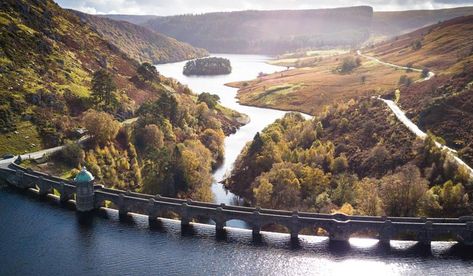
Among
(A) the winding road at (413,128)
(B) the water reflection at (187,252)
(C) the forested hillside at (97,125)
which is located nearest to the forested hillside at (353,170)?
(A) the winding road at (413,128)

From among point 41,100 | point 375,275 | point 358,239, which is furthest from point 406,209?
point 41,100

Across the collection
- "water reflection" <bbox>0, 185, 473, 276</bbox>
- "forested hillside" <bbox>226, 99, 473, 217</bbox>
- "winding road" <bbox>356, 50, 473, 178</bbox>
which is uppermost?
"winding road" <bbox>356, 50, 473, 178</bbox>

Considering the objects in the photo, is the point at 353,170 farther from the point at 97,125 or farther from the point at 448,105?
the point at 97,125

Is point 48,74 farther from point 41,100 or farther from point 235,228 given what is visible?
point 235,228

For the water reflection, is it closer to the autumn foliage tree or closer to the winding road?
the winding road

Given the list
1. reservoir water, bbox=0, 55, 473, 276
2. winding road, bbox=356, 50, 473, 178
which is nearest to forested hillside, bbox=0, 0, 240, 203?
reservoir water, bbox=0, 55, 473, 276

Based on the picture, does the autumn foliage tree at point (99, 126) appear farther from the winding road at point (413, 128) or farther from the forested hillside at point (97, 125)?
the winding road at point (413, 128)

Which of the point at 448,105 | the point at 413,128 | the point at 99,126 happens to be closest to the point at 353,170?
the point at 413,128
